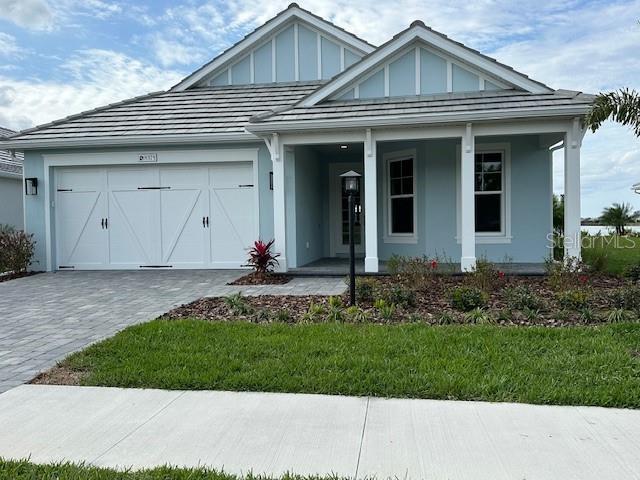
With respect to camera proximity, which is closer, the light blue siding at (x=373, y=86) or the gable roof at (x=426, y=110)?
the gable roof at (x=426, y=110)

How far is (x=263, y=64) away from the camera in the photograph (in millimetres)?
15094

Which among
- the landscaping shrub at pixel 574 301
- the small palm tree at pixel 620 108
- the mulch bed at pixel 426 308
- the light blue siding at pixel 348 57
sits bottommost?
the mulch bed at pixel 426 308

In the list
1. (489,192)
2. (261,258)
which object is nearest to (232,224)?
(261,258)

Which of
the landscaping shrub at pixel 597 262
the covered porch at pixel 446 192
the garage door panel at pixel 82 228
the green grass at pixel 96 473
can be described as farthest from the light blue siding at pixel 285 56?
the green grass at pixel 96 473

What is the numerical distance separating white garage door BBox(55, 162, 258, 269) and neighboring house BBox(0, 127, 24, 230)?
17.7 ft

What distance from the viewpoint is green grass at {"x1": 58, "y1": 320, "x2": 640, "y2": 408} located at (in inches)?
167

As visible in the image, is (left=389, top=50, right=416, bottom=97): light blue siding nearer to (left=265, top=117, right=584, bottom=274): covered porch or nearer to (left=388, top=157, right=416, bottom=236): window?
(left=265, top=117, right=584, bottom=274): covered porch

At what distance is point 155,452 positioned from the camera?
3.33 m

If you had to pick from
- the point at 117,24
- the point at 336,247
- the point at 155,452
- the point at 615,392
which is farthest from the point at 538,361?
the point at 117,24

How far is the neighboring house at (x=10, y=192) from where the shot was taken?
16578mm

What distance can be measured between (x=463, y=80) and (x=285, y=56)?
600 cm

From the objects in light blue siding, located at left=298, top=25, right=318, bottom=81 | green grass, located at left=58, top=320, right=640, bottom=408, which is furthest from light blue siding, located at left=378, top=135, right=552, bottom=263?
green grass, located at left=58, top=320, right=640, bottom=408

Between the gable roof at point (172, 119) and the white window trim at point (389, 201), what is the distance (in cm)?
296

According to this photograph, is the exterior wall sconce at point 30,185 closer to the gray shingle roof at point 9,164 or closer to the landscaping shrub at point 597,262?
the gray shingle roof at point 9,164
